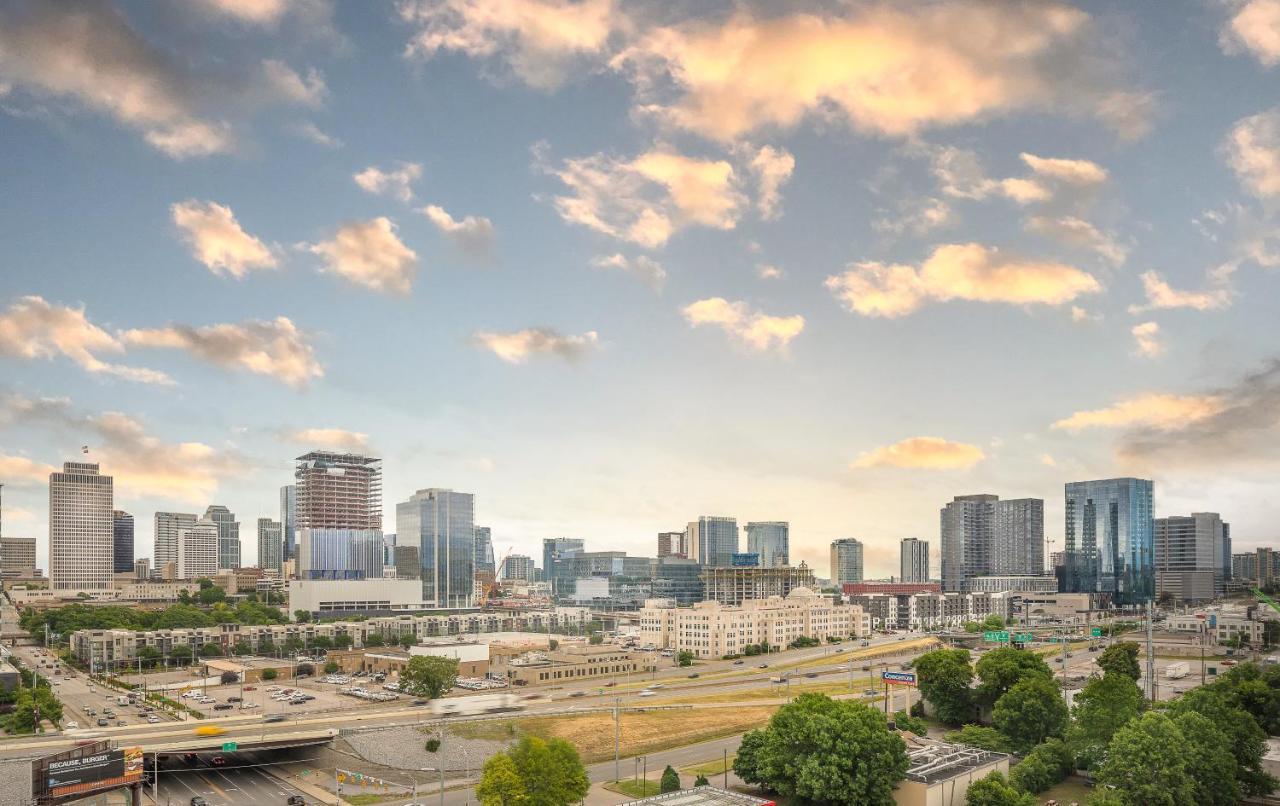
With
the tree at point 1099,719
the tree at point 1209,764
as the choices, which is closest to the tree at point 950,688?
the tree at point 1099,719

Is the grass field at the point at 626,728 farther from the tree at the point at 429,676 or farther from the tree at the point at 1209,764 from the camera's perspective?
the tree at the point at 1209,764

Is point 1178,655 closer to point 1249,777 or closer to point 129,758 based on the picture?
point 1249,777

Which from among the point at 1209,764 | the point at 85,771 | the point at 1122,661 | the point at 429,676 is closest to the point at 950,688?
the point at 1209,764

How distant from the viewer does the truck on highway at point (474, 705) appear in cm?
8256

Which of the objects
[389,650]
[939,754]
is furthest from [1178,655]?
[389,650]

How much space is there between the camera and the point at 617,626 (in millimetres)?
191625

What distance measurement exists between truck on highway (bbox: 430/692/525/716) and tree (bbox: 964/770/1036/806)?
146 ft

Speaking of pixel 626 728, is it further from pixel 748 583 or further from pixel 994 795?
pixel 748 583

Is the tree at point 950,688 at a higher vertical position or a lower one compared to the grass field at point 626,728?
higher

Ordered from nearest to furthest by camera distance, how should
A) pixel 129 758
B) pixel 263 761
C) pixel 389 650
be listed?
pixel 129 758 → pixel 263 761 → pixel 389 650

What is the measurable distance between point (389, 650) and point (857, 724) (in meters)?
108

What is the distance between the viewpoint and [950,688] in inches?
3054

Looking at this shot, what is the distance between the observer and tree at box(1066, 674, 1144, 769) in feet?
195

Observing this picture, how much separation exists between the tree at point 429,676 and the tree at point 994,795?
5759cm
